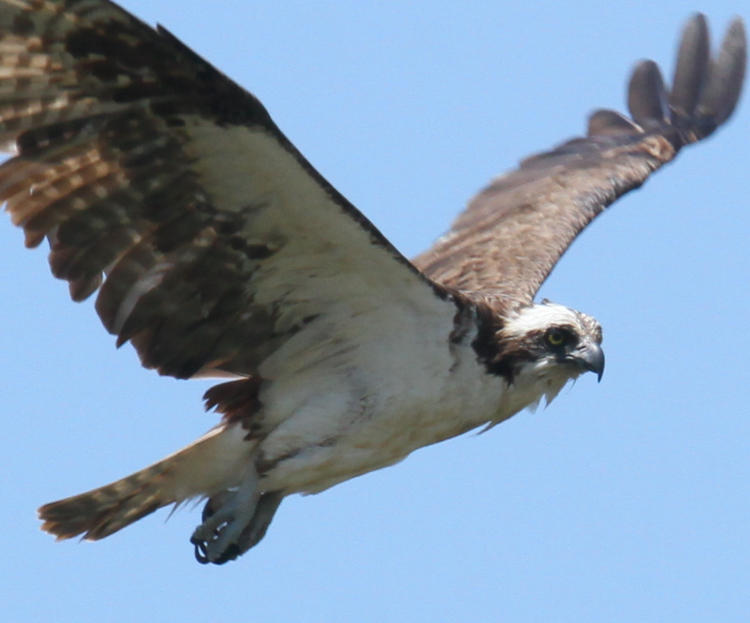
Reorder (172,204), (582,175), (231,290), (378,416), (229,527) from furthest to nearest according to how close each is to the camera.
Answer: (582,175), (229,527), (378,416), (231,290), (172,204)

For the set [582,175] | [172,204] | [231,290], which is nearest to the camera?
[172,204]

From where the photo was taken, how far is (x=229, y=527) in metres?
7.96

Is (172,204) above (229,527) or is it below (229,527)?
above

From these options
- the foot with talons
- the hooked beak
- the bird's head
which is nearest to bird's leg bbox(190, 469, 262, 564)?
the foot with talons

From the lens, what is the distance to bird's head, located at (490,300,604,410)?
7930mm

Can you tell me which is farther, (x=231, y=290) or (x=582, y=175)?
(x=582, y=175)

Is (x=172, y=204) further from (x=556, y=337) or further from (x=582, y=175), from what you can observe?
(x=582, y=175)

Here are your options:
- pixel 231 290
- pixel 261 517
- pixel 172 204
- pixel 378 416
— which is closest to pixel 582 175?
pixel 378 416

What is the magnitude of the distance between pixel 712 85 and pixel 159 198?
5732 mm

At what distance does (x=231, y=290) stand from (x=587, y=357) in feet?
6.00

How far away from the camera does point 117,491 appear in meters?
7.98

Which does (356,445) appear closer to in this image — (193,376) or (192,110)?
(193,376)

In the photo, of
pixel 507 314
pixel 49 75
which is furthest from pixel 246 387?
pixel 49 75

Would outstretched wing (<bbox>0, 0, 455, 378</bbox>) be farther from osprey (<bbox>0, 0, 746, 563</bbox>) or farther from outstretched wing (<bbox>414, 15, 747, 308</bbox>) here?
outstretched wing (<bbox>414, 15, 747, 308</bbox>)
